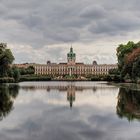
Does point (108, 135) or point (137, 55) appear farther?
point (137, 55)

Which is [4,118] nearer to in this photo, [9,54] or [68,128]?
[68,128]

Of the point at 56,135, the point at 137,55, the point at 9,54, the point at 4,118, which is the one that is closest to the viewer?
the point at 56,135

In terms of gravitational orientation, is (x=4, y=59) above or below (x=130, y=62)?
above

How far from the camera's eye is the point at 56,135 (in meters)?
11.1

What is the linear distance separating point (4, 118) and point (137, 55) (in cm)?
4637

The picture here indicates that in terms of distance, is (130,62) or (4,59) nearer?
(4,59)

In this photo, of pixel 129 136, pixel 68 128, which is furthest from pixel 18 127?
pixel 129 136

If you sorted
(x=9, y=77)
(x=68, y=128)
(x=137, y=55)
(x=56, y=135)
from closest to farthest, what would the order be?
(x=56, y=135) < (x=68, y=128) < (x=137, y=55) < (x=9, y=77)

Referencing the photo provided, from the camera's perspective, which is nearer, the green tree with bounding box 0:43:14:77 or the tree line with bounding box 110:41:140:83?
the tree line with bounding box 110:41:140:83

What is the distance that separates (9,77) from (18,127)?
6276 cm

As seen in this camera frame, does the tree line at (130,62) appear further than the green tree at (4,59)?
No

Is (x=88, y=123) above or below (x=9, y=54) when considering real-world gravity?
below

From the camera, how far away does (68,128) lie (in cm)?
1248

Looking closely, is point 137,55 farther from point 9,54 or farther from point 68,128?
point 68,128
